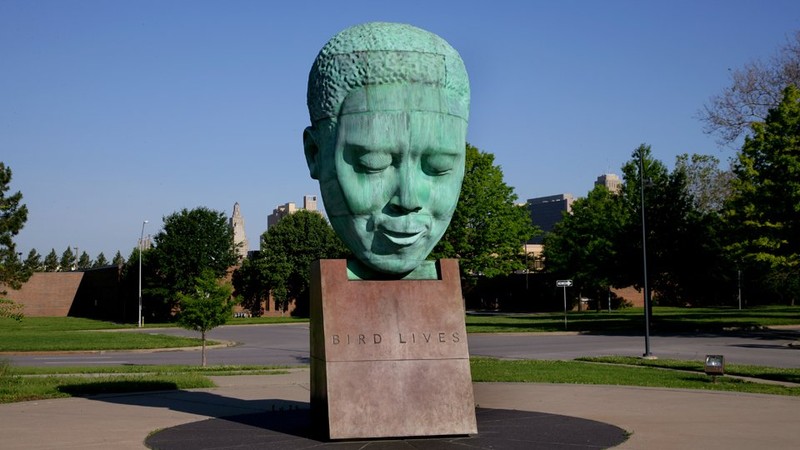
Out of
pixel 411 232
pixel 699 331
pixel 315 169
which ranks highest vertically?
pixel 315 169

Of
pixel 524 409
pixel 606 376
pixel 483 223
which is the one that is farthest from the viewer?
pixel 483 223

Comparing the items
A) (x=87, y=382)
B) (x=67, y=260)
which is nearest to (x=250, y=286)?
(x=87, y=382)

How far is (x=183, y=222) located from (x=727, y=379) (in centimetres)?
4953

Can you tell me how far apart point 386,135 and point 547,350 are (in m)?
18.8

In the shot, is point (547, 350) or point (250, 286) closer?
point (547, 350)

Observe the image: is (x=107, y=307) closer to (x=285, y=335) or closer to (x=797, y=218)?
(x=285, y=335)

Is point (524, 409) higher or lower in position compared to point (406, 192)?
lower

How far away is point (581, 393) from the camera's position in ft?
47.6

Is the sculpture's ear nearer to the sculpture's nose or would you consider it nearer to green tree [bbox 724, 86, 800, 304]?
the sculpture's nose

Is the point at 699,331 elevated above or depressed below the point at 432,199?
below

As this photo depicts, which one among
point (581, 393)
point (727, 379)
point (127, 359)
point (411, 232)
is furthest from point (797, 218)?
point (411, 232)

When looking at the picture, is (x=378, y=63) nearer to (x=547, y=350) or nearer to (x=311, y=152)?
(x=311, y=152)

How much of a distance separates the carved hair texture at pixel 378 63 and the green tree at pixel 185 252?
5109 cm

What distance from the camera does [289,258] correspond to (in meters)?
67.6
